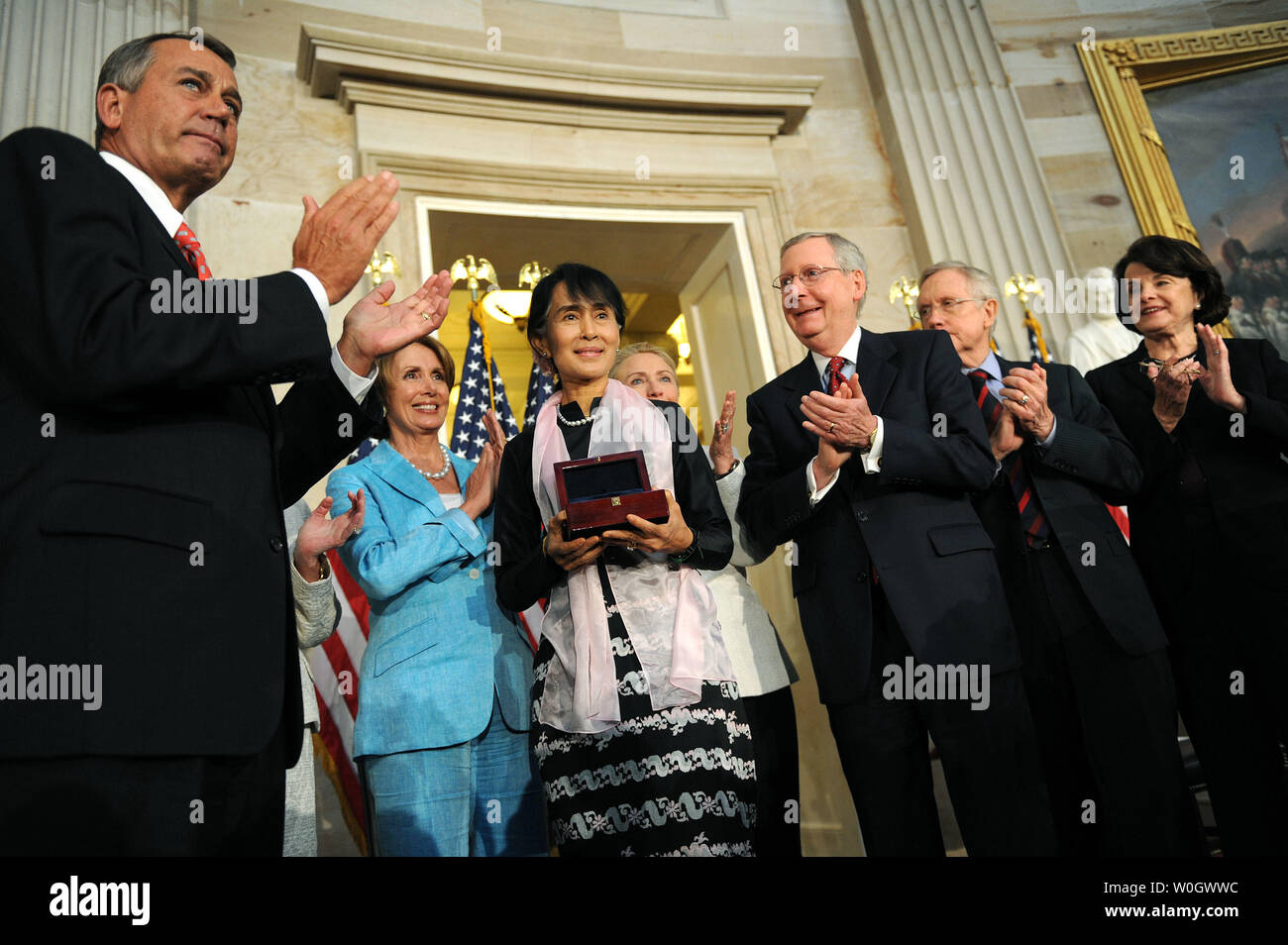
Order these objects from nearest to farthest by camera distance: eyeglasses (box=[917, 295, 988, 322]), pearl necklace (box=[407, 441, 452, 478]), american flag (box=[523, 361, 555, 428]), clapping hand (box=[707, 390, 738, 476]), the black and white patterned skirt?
the black and white patterned skirt < pearl necklace (box=[407, 441, 452, 478]) < clapping hand (box=[707, 390, 738, 476]) < eyeglasses (box=[917, 295, 988, 322]) < american flag (box=[523, 361, 555, 428])

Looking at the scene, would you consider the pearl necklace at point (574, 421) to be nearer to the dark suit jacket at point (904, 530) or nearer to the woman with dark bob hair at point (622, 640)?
the woman with dark bob hair at point (622, 640)

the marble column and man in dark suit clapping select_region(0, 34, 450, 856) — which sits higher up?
the marble column

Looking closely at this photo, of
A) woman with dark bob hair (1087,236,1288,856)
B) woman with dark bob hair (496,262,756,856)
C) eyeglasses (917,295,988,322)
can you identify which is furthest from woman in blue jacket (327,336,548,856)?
woman with dark bob hair (1087,236,1288,856)

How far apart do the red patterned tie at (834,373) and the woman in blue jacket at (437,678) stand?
113cm

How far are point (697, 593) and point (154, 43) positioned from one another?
5.60 feet

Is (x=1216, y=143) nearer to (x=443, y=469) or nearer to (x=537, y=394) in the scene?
(x=537, y=394)

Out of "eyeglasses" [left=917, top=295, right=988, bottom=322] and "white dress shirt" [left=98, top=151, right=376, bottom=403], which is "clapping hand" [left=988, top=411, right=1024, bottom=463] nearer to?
"eyeglasses" [left=917, top=295, right=988, bottom=322]

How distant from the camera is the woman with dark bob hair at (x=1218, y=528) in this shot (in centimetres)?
282

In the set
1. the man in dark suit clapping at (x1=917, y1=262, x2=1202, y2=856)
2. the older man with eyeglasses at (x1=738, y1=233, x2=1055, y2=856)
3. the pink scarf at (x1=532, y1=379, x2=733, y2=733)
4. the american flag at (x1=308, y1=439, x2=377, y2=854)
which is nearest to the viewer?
the pink scarf at (x1=532, y1=379, x2=733, y2=733)

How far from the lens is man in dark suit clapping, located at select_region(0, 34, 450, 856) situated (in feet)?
4.30

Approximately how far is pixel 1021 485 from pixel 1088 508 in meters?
0.21

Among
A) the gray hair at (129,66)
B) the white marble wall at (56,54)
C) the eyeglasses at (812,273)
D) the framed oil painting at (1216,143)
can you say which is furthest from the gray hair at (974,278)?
the white marble wall at (56,54)

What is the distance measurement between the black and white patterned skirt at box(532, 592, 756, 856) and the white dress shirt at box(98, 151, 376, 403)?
0.90m

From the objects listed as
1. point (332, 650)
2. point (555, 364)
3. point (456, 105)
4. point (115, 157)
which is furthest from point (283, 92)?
point (115, 157)
